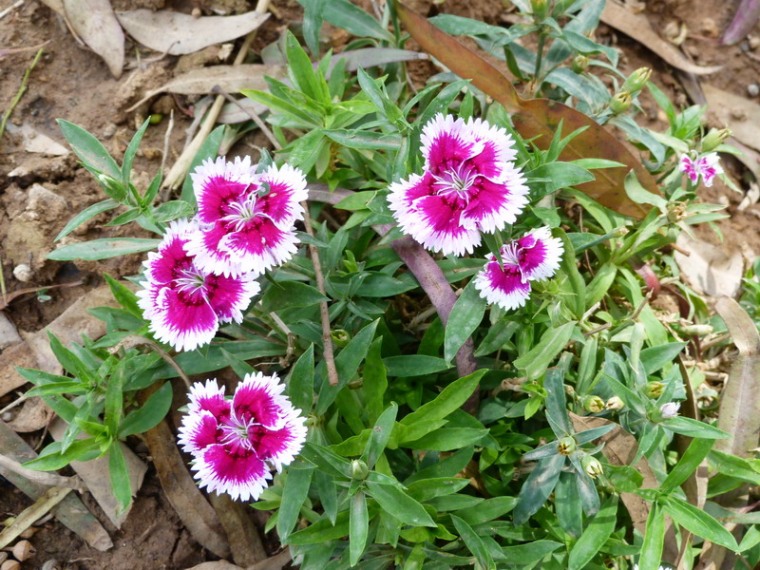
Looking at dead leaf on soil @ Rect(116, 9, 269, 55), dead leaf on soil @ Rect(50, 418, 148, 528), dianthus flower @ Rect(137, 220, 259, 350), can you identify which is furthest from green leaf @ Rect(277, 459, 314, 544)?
dead leaf on soil @ Rect(116, 9, 269, 55)

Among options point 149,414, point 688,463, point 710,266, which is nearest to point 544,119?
point 710,266

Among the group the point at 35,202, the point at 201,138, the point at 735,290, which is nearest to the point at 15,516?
the point at 35,202

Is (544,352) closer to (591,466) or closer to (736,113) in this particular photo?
(591,466)

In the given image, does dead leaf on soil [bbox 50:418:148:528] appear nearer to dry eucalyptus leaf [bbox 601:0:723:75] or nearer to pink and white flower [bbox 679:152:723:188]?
pink and white flower [bbox 679:152:723:188]

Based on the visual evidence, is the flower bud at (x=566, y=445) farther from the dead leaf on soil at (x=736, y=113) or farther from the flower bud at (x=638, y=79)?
the dead leaf on soil at (x=736, y=113)

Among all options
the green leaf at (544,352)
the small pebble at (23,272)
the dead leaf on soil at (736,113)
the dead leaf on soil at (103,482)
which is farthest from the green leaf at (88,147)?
the dead leaf on soil at (736,113)

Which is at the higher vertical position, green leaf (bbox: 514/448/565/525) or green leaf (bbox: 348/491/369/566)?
green leaf (bbox: 348/491/369/566)
